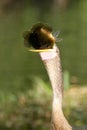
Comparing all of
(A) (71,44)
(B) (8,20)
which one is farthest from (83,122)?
(B) (8,20)

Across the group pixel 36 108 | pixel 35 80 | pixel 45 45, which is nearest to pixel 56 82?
pixel 45 45

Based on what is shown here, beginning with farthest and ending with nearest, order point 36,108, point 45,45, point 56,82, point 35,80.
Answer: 1. point 35,80
2. point 36,108
3. point 56,82
4. point 45,45

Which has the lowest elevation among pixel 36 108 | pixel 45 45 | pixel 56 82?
pixel 36 108

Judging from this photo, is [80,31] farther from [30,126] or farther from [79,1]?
[79,1]

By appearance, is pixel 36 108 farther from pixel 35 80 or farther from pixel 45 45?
pixel 45 45

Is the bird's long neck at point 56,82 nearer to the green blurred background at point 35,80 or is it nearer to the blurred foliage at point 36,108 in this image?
the green blurred background at point 35,80

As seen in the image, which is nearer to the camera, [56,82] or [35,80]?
[56,82]
